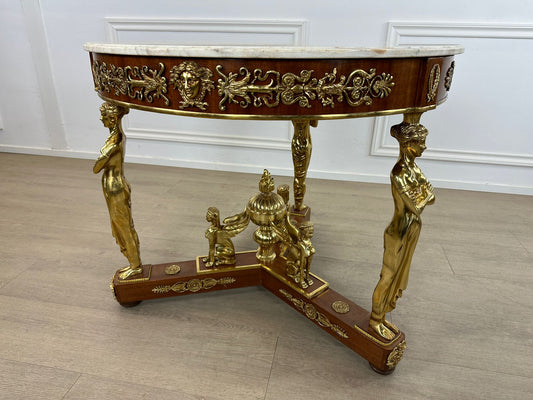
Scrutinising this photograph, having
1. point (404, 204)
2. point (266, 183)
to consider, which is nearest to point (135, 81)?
point (266, 183)

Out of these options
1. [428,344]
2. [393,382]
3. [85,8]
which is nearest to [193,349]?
[393,382]

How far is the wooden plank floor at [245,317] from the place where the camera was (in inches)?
35.1

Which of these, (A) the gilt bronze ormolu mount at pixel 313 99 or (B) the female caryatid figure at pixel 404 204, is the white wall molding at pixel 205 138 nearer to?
(A) the gilt bronze ormolu mount at pixel 313 99

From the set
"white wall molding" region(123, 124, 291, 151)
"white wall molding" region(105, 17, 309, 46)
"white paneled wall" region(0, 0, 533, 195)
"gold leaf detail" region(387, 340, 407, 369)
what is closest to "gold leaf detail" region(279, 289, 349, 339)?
"gold leaf detail" region(387, 340, 407, 369)

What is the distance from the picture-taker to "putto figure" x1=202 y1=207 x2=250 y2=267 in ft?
3.64

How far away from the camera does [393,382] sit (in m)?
0.90

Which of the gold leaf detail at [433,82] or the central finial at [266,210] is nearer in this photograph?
the gold leaf detail at [433,82]

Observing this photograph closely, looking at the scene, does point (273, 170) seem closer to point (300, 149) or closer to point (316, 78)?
point (300, 149)

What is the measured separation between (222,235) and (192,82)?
56 cm

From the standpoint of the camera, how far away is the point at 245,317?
111cm

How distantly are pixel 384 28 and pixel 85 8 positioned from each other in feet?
5.75

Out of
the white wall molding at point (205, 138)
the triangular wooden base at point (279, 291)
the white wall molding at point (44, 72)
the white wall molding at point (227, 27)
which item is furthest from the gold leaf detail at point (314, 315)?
the white wall molding at point (44, 72)

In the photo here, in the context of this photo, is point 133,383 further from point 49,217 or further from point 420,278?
point 49,217

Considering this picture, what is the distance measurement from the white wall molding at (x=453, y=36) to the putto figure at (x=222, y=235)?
1272mm
